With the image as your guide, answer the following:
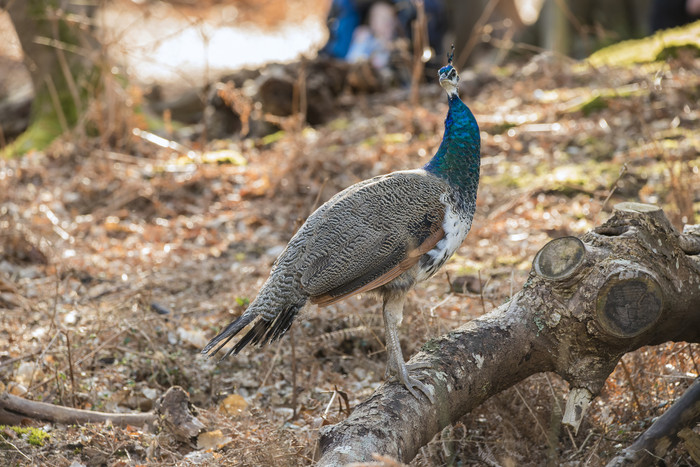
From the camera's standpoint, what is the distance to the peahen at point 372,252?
11.6 ft

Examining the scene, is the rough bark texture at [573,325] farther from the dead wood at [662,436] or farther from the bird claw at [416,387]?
the dead wood at [662,436]

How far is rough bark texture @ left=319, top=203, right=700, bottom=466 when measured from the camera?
129 inches

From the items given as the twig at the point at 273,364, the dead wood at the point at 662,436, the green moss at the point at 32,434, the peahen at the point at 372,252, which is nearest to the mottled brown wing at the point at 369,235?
the peahen at the point at 372,252

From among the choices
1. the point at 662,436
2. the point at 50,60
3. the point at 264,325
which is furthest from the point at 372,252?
the point at 50,60

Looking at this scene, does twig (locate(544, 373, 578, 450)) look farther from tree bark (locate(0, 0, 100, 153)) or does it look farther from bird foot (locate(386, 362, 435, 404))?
tree bark (locate(0, 0, 100, 153))

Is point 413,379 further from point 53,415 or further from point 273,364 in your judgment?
point 53,415

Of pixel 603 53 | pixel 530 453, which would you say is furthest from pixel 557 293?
pixel 603 53

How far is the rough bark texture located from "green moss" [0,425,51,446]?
64.2 inches

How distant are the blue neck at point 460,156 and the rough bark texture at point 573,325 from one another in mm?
763

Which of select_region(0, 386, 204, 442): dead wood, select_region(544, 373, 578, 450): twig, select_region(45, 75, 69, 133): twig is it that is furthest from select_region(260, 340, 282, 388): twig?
select_region(45, 75, 69, 133): twig

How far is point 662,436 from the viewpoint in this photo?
9.98 feet

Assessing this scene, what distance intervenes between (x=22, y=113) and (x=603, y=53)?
833cm

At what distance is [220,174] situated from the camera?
816 cm

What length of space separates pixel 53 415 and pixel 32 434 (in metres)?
0.17
